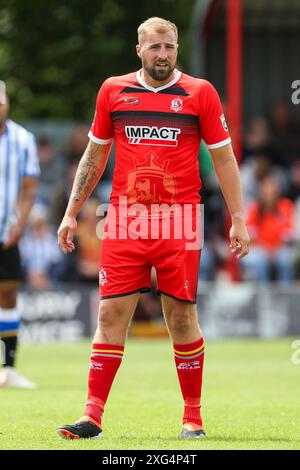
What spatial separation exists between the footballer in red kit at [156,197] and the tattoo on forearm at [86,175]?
0.21 meters

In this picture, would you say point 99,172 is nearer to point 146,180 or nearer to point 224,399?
point 146,180

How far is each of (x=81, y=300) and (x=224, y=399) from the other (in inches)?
283

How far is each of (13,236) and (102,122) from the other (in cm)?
332

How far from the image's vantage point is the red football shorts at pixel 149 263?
23.6ft

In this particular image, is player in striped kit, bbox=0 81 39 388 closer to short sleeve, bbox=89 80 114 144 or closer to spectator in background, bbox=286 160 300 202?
short sleeve, bbox=89 80 114 144

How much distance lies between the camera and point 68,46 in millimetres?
22234

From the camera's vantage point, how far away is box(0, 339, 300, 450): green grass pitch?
7.02m

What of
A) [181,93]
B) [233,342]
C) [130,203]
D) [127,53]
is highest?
[127,53]

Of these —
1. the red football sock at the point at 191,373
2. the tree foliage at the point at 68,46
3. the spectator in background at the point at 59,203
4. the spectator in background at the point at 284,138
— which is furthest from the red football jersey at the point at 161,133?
the tree foliage at the point at 68,46

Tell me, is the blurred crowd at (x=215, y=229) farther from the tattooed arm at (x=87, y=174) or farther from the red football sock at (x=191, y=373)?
the red football sock at (x=191, y=373)

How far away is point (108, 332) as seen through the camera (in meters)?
7.20

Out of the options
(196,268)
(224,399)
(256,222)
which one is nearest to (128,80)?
(196,268)

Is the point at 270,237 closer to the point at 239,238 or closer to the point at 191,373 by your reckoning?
the point at 191,373

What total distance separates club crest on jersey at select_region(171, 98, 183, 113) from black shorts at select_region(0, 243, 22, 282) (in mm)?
3685
